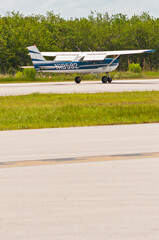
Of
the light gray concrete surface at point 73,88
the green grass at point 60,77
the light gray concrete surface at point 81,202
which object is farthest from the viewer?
the green grass at point 60,77

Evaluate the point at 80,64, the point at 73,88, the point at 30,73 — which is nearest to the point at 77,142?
the point at 73,88

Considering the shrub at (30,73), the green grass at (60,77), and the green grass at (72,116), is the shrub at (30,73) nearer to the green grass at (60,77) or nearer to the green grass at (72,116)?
the green grass at (60,77)

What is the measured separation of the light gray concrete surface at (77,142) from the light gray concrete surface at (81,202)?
4.83 ft

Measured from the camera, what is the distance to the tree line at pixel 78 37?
69125mm

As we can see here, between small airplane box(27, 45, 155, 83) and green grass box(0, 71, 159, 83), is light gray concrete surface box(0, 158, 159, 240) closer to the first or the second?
small airplane box(27, 45, 155, 83)

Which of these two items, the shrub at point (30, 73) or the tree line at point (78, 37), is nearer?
the shrub at point (30, 73)

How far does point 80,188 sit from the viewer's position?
7.31 m

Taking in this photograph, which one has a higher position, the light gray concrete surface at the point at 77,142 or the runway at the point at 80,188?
the runway at the point at 80,188

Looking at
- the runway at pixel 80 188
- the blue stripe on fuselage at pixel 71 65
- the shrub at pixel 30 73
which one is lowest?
the shrub at pixel 30 73

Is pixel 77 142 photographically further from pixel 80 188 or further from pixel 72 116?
pixel 72 116

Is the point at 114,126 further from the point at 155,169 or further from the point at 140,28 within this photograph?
the point at 140,28

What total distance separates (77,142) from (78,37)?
6472 cm

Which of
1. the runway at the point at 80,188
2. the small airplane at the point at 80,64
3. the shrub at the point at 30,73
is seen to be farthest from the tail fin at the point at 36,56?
the runway at the point at 80,188

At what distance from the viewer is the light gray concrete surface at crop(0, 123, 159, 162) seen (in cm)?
1062
